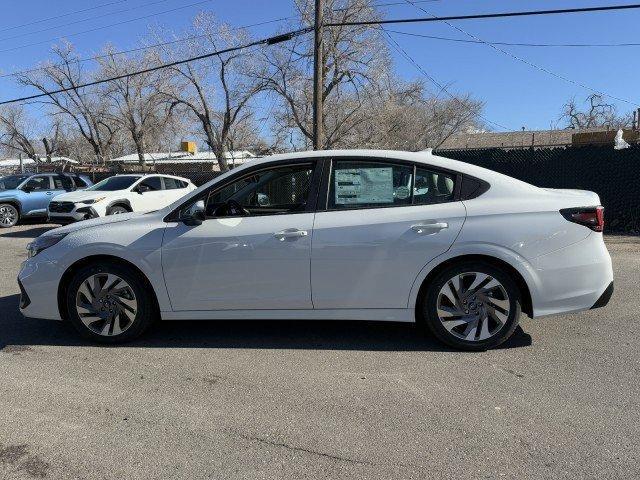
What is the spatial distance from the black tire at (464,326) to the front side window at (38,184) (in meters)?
14.4

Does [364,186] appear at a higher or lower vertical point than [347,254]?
higher

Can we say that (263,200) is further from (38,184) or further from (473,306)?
(38,184)

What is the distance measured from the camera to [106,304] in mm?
4395

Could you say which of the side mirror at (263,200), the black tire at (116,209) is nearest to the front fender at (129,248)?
the side mirror at (263,200)

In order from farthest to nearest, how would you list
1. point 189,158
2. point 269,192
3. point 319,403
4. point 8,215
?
point 189,158 < point 8,215 < point 269,192 < point 319,403

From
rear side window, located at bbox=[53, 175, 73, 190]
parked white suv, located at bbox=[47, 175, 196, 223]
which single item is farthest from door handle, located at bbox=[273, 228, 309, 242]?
rear side window, located at bbox=[53, 175, 73, 190]

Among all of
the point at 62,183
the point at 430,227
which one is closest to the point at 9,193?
the point at 62,183

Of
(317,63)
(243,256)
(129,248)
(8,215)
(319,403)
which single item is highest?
(317,63)

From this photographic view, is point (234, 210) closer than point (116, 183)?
Yes

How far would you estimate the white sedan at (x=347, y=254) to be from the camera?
159 inches

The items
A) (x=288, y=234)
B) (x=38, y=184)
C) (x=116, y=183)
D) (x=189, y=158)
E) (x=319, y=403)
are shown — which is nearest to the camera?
(x=319, y=403)

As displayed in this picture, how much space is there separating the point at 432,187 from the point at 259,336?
6.58ft

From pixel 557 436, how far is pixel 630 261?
6263 millimetres

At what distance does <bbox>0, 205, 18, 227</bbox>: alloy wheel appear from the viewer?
14.4 m
